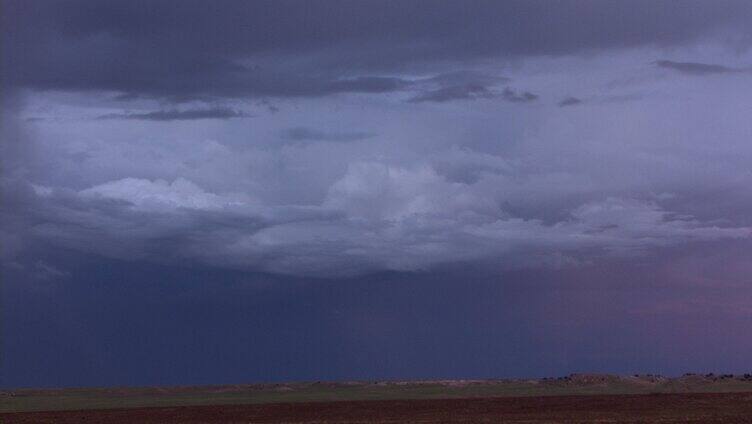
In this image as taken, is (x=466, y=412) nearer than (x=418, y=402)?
Yes

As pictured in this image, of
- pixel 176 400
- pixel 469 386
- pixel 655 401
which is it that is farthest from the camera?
pixel 469 386

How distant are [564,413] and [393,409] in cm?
1552

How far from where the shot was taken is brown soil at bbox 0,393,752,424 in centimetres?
7556

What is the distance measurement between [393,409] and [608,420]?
2154cm

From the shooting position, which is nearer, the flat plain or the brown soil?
the brown soil

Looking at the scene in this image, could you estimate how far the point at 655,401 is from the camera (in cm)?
9188

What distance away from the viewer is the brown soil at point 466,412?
248 feet

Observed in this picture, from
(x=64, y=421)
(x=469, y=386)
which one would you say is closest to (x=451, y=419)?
(x=64, y=421)

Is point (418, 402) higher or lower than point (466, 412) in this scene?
higher

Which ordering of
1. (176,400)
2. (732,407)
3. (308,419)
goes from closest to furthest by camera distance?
1. (308,419)
2. (732,407)
3. (176,400)

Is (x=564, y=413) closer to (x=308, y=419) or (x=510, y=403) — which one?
(x=510, y=403)

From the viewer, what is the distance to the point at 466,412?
82.6 m

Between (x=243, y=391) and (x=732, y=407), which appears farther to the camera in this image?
(x=243, y=391)

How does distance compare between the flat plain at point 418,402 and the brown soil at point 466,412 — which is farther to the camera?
the flat plain at point 418,402
